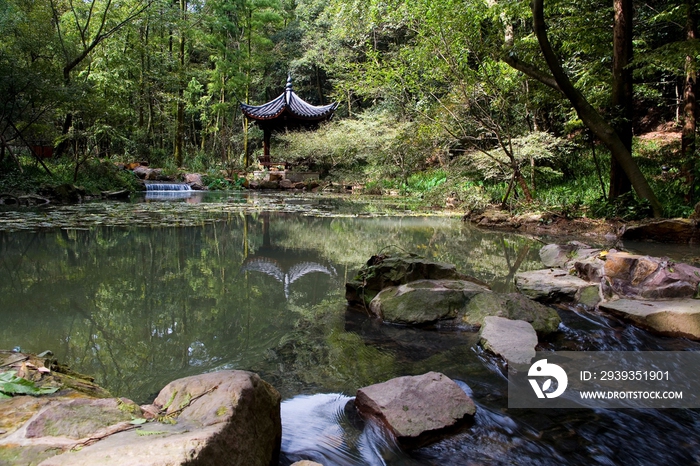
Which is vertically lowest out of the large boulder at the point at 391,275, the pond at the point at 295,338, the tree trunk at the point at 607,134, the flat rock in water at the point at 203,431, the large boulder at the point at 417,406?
the pond at the point at 295,338

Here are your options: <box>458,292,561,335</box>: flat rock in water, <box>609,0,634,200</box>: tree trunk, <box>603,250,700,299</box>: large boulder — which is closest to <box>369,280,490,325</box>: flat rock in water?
<box>458,292,561,335</box>: flat rock in water

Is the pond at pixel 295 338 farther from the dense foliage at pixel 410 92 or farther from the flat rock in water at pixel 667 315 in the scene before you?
the dense foliage at pixel 410 92

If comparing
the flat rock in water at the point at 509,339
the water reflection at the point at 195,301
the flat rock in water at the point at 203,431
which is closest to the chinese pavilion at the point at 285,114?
the water reflection at the point at 195,301

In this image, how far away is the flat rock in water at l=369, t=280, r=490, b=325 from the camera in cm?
320

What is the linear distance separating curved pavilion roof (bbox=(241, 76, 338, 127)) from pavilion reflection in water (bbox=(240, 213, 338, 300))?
56.7 ft

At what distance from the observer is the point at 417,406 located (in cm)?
183

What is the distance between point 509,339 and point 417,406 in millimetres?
1030

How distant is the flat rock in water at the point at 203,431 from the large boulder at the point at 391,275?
2.01 metres

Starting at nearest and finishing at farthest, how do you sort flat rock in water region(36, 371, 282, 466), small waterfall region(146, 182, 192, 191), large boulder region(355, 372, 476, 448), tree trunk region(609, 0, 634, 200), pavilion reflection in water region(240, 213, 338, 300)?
1. flat rock in water region(36, 371, 282, 466)
2. large boulder region(355, 372, 476, 448)
3. pavilion reflection in water region(240, 213, 338, 300)
4. tree trunk region(609, 0, 634, 200)
5. small waterfall region(146, 182, 192, 191)

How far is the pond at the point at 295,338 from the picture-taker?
1772 millimetres

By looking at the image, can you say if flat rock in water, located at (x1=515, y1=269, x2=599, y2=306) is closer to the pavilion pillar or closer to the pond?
the pond

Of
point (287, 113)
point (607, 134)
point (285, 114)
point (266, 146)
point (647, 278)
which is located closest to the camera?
point (647, 278)

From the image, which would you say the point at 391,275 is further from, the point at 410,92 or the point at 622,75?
the point at 410,92

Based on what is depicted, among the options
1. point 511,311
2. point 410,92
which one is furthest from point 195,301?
point 410,92
